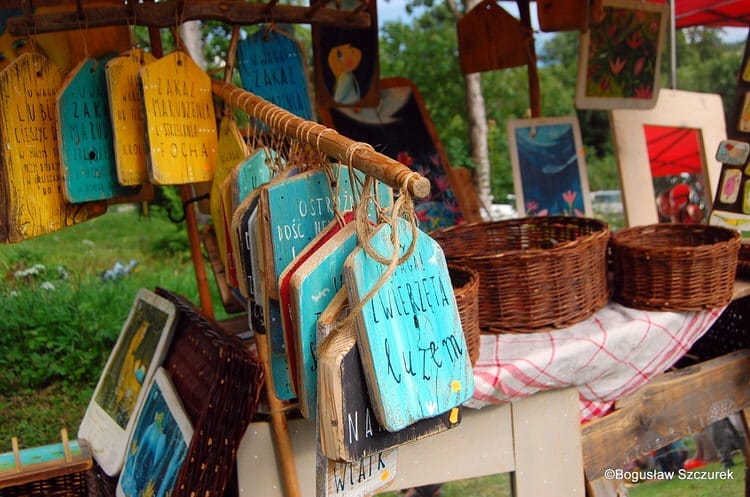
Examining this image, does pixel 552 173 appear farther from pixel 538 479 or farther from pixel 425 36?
pixel 425 36

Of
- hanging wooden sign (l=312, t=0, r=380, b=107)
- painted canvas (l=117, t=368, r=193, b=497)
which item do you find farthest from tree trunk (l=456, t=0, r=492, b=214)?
painted canvas (l=117, t=368, r=193, b=497)

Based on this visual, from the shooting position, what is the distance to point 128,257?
4.29 meters

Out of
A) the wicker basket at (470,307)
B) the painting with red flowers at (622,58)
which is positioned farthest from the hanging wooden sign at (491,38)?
the wicker basket at (470,307)

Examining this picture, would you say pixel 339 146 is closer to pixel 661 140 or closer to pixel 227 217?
pixel 227 217

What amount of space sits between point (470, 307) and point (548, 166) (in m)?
1.24

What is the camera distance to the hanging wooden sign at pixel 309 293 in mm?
828

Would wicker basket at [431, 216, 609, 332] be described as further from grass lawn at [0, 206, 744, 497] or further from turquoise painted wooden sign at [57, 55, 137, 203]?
turquoise painted wooden sign at [57, 55, 137, 203]

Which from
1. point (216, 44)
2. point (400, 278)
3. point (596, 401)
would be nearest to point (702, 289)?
Answer: point (596, 401)

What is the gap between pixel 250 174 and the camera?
1070mm

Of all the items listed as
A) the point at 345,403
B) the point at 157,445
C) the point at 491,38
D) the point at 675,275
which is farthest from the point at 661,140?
the point at 345,403

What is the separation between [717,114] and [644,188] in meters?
0.47

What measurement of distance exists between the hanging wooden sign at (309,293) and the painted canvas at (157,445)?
56 cm

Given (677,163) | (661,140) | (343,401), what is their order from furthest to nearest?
(677,163) → (661,140) → (343,401)

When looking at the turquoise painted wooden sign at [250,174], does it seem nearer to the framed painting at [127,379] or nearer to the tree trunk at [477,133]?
the framed painting at [127,379]
